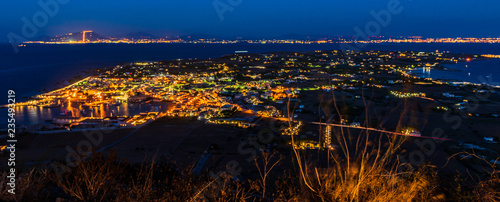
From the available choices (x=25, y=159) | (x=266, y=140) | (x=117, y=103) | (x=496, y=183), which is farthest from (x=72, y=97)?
(x=496, y=183)

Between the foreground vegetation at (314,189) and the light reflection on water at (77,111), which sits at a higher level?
the foreground vegetation at (314,189)

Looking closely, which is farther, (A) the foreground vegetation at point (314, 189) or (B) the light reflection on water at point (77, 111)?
(B) the light reflection on water at point (77, 111)

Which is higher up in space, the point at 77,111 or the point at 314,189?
the point at 314,189

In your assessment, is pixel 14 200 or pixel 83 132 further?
pixel 83 132

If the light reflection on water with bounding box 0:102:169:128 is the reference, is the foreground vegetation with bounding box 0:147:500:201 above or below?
above

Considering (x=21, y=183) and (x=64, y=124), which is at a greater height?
(x=21, y=183)

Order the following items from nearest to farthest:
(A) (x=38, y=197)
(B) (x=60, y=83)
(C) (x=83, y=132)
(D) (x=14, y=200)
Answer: (D) (x=14, y=200)
(A) (x=38, y=197)
(C) (x=83, y=132)
(B) (x=60, y=83)

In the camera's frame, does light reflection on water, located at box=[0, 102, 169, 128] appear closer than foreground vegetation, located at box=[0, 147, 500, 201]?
No

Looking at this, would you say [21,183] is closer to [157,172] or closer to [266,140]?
[157,172]
